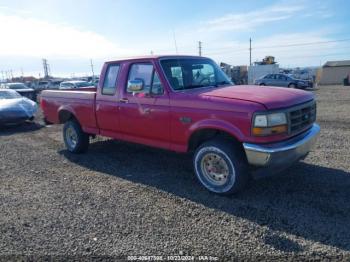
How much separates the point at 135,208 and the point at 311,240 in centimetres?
222

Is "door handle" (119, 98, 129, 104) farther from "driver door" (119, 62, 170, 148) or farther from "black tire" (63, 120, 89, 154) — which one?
"black tire" (63, 120, 89, 154)

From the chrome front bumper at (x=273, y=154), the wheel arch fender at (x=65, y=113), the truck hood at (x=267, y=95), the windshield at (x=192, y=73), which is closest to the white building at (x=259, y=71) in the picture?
the wheel arch fender at (x=65, y=113)

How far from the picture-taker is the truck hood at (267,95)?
4136 mm

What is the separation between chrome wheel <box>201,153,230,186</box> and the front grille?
106cm

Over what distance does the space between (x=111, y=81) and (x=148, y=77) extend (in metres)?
1.06

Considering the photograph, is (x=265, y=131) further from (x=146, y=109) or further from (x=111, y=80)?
(x=111, y=80)

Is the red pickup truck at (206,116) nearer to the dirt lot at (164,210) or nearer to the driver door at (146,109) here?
the driver door at (146,109)

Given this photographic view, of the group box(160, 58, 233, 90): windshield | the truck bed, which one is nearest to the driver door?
box(160, 58, 233, 90): windshield

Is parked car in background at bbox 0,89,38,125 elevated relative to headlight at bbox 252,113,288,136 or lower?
Result: lower

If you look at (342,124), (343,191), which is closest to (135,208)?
(343,191)

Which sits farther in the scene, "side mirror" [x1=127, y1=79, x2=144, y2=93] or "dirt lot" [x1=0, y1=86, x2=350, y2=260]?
"side mirror" [x1=127, y1=79, x2=144, y2=93]

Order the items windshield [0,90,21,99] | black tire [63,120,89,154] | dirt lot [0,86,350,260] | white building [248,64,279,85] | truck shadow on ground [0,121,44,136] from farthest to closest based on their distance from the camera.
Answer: white building [248,64,279,85] < windshield [0,90,21,99] < truck shadow on ground [0,121,44,136] < black tire [63,120,89,154] < dirt lot [0,86,350,260]

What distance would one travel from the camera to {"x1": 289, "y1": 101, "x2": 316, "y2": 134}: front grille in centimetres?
435

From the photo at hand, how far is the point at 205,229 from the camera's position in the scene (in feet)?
12.2
